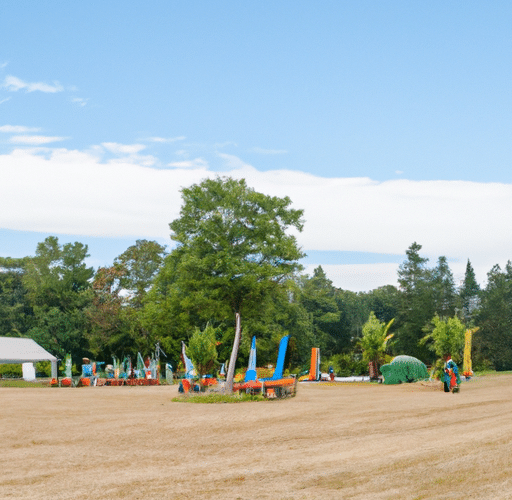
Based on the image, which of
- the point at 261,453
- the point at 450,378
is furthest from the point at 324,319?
the point at 261,453

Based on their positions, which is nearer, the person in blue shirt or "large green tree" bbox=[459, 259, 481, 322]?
the person in blue shirt

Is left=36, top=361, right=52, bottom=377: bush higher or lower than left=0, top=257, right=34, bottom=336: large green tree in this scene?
lower

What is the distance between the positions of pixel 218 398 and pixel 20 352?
1143 inches

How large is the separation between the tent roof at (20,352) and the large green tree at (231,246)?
16274 mm

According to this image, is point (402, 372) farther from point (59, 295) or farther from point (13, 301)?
point (13, 301)

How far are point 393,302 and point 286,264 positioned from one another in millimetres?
47314

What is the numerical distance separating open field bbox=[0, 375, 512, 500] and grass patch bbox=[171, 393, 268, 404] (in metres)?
3.34

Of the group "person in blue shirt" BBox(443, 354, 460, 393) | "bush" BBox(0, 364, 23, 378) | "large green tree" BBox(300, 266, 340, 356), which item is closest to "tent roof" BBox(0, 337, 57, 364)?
"bush" BBox(0, 364, 23, 378)

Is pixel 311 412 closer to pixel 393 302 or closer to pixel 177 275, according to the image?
pixel 177 275

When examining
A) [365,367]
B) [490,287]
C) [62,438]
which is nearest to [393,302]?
[490,287]

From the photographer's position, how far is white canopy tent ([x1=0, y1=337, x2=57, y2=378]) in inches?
1858

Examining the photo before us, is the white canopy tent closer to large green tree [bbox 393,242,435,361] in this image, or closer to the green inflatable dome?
the green inflatable dome

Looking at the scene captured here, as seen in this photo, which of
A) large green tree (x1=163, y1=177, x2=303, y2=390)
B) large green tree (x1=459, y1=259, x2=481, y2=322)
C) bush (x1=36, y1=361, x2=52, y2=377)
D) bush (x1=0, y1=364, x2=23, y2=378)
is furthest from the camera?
large green tree (x1=459, y1=259, x2=481, y2=322)

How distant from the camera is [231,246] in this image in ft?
119
